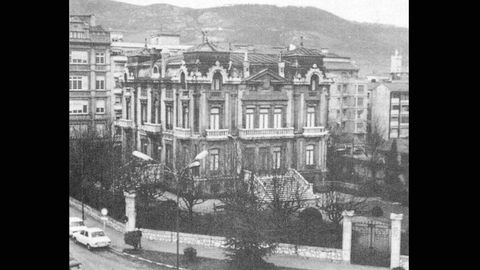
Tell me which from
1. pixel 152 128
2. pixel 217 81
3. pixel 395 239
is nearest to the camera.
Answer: pixel 395 239

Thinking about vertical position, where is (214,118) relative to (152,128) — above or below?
above

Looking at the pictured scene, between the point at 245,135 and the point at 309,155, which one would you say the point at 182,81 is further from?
the point at 309,155

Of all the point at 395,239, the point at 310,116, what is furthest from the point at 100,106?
the point at 395,239

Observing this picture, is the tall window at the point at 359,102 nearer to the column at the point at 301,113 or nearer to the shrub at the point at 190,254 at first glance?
the column at the point at 301,113

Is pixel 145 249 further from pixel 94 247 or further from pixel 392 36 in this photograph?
pixel 392 36

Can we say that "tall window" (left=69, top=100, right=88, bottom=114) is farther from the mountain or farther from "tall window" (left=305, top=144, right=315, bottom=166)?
"tall window" (left=305, top=144, right=315, bottom=166)

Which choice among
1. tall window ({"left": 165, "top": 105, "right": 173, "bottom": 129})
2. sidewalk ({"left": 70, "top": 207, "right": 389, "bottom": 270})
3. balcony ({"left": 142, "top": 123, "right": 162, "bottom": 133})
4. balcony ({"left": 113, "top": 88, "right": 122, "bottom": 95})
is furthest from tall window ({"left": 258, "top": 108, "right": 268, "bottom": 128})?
balcony ({"left": 113, "top": 88, "right": 122, "bottom": 95})

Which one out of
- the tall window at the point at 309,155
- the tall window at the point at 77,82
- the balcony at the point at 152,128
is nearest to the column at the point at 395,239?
the tall window at the point at 309,155
